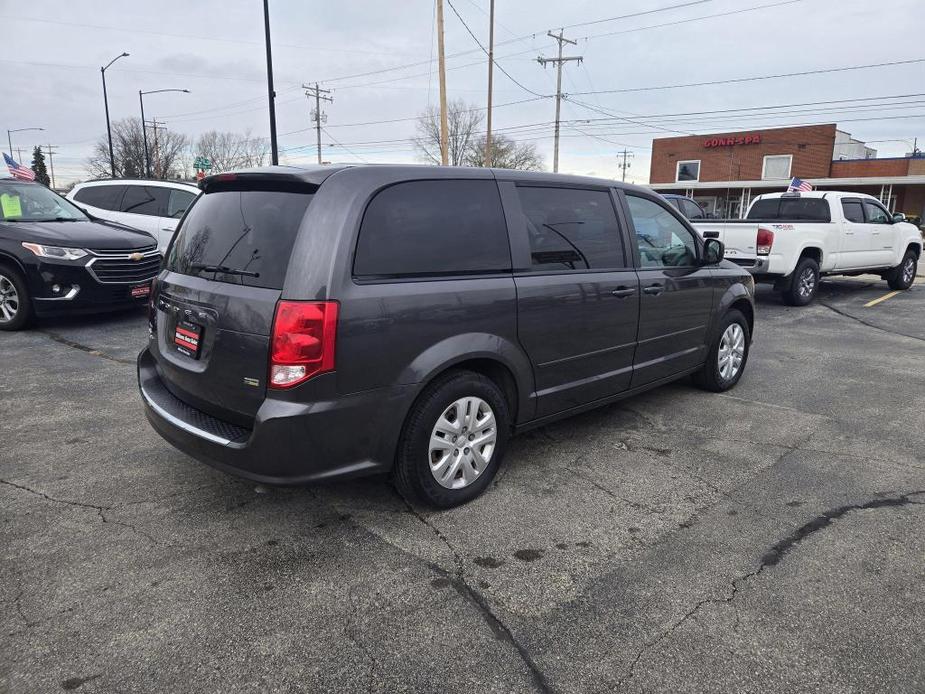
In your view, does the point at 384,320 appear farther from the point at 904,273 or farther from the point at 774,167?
the point at 774,167

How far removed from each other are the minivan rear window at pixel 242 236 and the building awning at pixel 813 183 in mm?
37499

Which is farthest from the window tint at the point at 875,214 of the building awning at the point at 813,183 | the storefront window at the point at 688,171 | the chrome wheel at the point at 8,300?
the storefront window at the point at 688,171

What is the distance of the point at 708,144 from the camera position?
4784cm

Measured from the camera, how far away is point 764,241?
10.3 metres

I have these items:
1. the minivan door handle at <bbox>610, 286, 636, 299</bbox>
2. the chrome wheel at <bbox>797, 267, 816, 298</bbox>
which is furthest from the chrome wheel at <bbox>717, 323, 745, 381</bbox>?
the chrome wheel at <bbox>797, 267, 816, 298</bbox>

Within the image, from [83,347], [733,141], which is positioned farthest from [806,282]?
[733,141]

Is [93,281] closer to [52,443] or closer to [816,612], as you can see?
[52,443]

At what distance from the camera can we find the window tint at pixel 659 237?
4.50 meters

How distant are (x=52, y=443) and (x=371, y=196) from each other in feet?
9.63

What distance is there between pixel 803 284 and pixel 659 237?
7.41 m

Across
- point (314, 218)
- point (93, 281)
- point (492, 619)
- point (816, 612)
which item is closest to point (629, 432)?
point (816, 612)

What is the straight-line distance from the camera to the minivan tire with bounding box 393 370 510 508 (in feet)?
10.3

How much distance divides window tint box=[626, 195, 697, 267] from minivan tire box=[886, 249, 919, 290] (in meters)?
10.8

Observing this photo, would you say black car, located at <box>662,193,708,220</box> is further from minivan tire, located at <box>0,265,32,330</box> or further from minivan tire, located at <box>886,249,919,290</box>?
minivan tire, located at <box>0,265,32,330</box>
